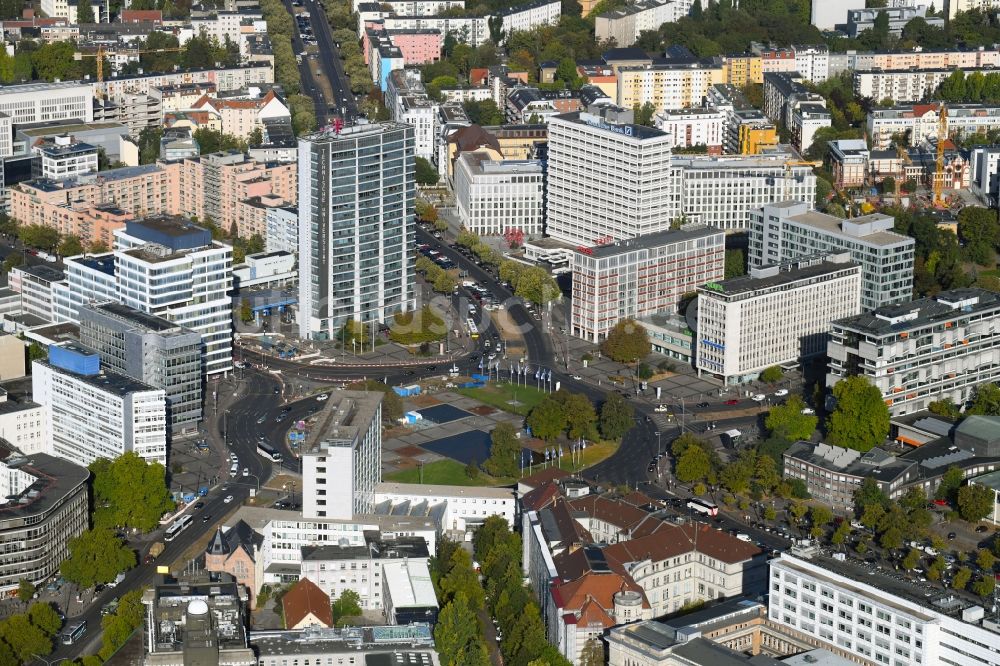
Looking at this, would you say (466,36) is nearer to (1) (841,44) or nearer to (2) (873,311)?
(1) (841,44)

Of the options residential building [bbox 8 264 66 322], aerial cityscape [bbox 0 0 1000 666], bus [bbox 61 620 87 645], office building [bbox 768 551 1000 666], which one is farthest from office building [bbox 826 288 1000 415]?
residential building [bbox 8 264 66 322]

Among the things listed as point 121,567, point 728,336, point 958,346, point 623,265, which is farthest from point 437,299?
point 121,567

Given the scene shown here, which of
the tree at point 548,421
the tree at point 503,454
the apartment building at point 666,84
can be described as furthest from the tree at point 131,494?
the apartment building at point 666,84

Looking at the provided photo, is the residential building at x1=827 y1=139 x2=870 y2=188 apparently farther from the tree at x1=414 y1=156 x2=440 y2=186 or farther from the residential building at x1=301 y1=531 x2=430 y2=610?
the residential building at x1=301 y1=531 x2=430 y2=610

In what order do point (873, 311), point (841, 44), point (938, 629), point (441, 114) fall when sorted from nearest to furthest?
point (938, 629)
point (873, 311)
point (441, 114)
point (841, 44)

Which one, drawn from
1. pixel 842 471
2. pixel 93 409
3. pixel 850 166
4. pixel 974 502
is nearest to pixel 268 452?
pixel 93 409

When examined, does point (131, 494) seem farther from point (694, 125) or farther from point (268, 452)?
point (694, 125)
